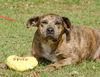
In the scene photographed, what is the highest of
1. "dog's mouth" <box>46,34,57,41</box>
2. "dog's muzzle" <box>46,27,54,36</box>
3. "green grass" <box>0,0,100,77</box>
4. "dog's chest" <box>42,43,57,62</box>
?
"dog's muzzle" <box>46,27,54,36</box>

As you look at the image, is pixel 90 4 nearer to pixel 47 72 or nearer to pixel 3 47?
pixel 3 47

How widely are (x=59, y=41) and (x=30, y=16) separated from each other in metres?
7.42

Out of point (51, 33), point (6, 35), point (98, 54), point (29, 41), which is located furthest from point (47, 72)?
point (6, 35)

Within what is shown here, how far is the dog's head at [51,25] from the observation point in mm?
6824

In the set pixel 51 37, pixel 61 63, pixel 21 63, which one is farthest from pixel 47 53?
pixel 21 63

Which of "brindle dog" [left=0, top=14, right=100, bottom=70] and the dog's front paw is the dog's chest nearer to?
"brindle dog" [left=0, top=14, right=100, bottom=70]

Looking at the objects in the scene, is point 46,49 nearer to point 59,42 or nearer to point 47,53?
point 47,53

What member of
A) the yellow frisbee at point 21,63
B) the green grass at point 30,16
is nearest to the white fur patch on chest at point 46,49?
the green grass at point 30,16

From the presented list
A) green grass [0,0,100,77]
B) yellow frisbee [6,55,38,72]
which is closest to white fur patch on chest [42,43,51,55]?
green grass [0,0,100,77]

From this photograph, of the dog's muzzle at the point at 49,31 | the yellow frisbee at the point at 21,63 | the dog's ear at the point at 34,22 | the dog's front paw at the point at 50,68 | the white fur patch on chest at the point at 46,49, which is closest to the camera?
the yellow frisbee at the point at 21,63

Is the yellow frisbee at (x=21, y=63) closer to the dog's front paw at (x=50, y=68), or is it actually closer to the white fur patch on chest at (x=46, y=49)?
the dog's front paw at (x=50, y=68)

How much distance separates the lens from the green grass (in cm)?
667

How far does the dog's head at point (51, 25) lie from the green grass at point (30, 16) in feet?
2.14

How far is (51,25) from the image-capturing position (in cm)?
693
